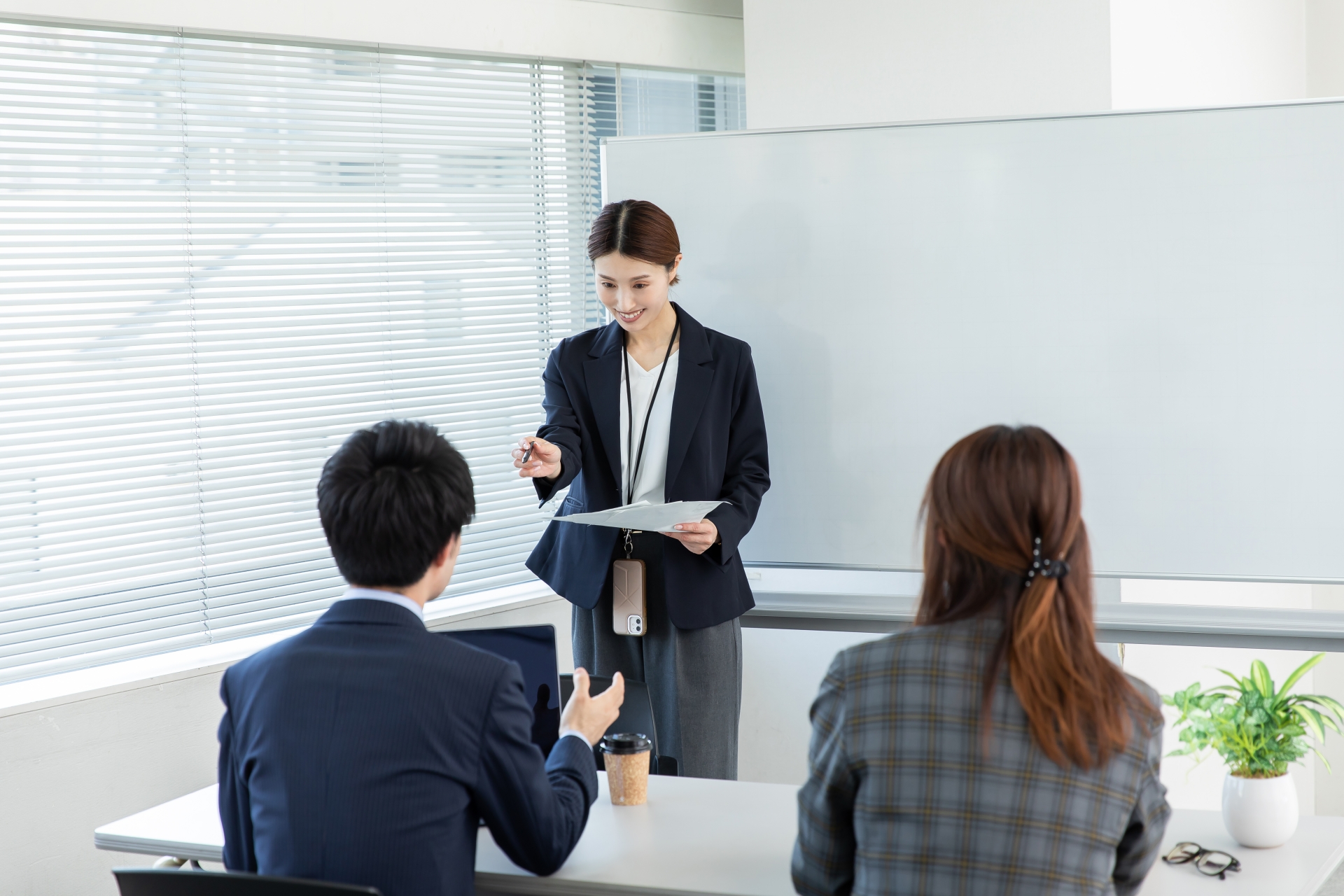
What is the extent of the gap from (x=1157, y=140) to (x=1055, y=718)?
1916 millimetres

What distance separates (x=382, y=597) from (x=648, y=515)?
2.85 feet

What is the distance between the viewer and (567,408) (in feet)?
8.87

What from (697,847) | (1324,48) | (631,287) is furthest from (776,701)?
(1324,48)

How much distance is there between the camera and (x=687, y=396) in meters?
2.62

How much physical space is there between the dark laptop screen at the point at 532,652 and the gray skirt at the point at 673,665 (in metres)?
0.72

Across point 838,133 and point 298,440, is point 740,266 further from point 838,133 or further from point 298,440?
point 298,440

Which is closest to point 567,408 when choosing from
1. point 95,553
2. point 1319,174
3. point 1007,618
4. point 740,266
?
point 740,266

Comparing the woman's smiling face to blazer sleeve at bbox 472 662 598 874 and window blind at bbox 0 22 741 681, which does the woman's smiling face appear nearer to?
window blind at bbox 0 22 741 681

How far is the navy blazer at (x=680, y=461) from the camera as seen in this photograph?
2590mm

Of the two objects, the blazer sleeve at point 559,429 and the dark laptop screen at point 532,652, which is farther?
the blazer sleeve at point 559,429

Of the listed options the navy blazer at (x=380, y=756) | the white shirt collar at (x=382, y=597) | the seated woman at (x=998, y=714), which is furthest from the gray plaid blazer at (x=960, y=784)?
the white shirt collar at (x=382, y=597)

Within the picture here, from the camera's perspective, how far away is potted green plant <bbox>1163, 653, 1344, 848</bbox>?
167cm

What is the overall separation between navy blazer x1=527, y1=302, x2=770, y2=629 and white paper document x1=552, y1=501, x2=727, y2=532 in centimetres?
22

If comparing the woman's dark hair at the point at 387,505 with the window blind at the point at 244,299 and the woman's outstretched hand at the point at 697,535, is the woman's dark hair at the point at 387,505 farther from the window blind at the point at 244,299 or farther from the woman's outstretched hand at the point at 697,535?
the window blind at the point at 244,299
